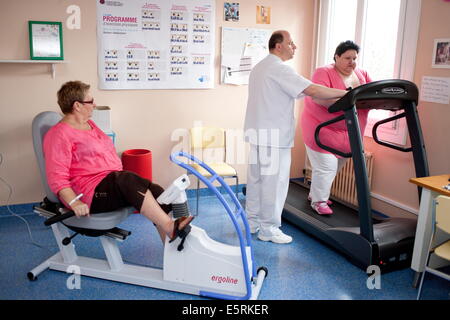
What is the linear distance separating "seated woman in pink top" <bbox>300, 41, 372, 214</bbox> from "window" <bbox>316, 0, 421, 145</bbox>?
0.38 metres

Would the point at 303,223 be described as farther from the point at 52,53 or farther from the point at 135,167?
the point at 52,53

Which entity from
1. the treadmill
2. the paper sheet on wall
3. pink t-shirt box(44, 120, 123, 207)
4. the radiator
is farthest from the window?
pink t-shirt box(44, 120, 123, 207)

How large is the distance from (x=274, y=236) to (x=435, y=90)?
1.74 metres

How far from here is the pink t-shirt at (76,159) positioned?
8.46 ft

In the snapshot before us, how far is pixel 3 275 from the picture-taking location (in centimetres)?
284

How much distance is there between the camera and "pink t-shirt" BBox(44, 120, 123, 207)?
8.46 ft

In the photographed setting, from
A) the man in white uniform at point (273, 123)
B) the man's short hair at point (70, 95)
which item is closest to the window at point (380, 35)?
the man in white uniform at point (273, 123)

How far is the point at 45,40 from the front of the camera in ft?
11.9

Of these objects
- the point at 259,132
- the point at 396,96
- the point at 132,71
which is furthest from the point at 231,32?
the point at 396,96

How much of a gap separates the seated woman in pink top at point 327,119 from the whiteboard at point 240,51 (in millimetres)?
1121

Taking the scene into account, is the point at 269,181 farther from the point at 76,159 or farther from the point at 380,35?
the point at 380,35

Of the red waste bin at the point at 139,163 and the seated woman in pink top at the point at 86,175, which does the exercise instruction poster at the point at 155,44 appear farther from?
the seated woman in pink top at the point at 86,175

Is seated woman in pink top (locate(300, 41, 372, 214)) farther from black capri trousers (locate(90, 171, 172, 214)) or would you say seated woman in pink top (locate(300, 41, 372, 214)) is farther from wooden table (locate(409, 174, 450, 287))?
black capri trousers (locate(90, 171, 172, 214))

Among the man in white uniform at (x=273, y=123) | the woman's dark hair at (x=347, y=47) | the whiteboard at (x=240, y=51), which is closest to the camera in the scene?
the man in white uniform at (x=273, y=123)
